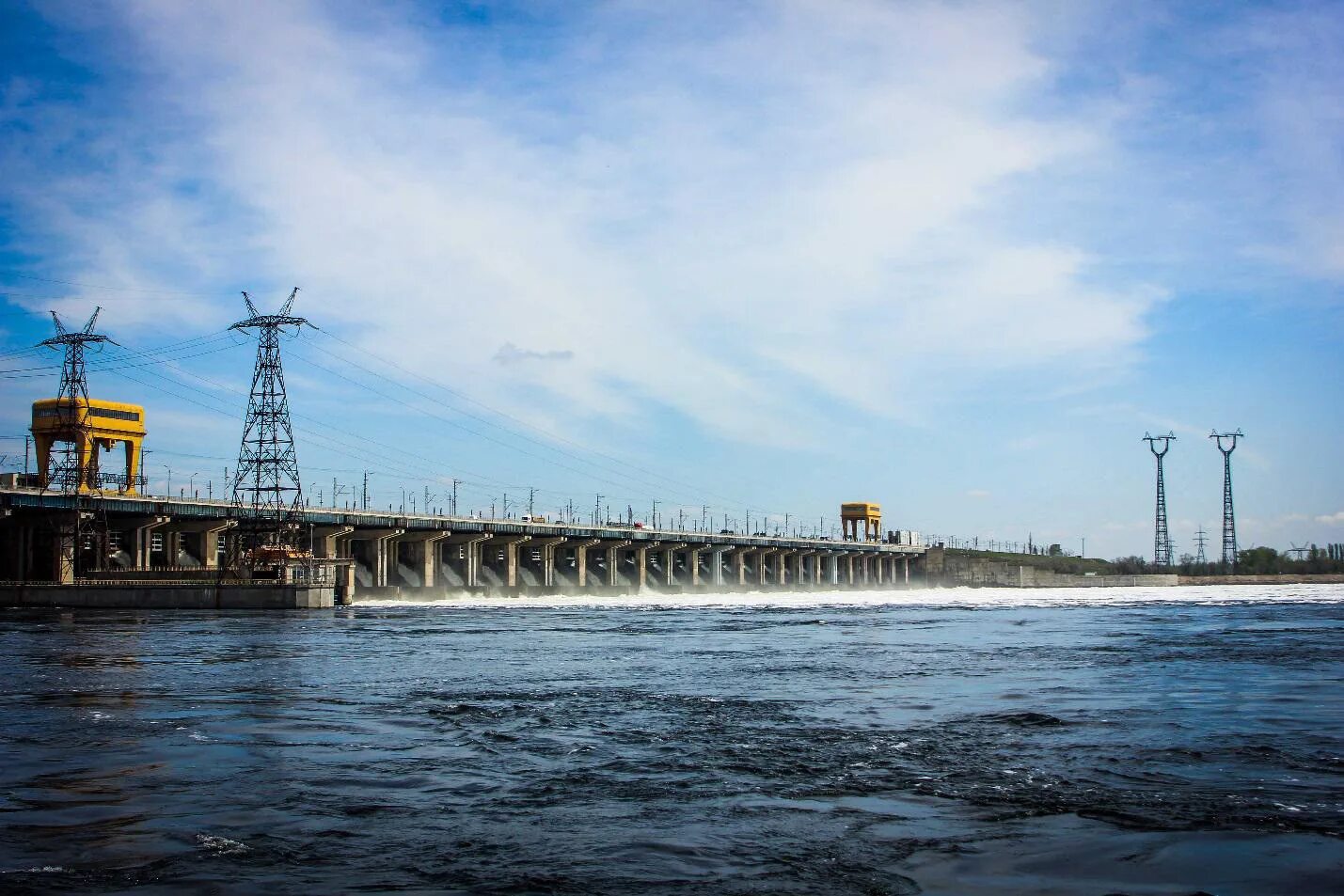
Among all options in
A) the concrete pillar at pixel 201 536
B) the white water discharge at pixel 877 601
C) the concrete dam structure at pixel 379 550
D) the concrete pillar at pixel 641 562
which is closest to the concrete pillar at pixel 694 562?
the concrete dam structure at pixel 379 550

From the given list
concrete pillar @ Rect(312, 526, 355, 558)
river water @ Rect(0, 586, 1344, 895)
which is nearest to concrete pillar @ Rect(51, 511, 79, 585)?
concrete pillar @ Rect(312, 526, 355, 558)

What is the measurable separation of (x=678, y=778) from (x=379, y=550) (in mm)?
109745

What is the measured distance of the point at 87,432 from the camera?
351ft

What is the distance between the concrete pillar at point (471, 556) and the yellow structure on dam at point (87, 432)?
110ft

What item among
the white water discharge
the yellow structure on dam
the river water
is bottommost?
the white water discharge

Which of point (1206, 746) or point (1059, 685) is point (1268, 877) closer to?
point (1206, 746)

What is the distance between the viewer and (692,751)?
17234 millimetres

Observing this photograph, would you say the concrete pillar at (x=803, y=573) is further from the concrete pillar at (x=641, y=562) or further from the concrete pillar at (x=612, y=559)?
the concrete pillar at (x=612, y=559)

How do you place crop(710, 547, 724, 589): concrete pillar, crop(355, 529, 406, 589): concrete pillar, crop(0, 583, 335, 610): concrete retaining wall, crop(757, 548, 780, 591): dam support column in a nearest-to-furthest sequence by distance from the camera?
1. crop(0, 583, 335, 610): concrete retaining wall
2. crop(355, 529, 406, 589): concrete pillar
3. crop(710, 547, 724, 589): concrete pillar
4. crop(757, 548, 780, 591): dam support column

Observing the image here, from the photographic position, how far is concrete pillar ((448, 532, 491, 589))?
129 meters

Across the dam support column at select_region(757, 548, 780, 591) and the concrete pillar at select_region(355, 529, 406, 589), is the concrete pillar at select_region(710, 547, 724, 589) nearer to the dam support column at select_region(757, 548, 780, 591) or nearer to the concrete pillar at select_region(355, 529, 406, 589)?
the dam support column at select_region(757, 548, 780, 591)

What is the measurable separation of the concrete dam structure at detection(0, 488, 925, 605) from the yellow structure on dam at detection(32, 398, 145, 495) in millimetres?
6184

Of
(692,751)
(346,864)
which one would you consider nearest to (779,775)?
(692,751)

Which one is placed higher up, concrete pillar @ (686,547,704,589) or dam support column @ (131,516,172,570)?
dam support column @ (131,516,172,570)
